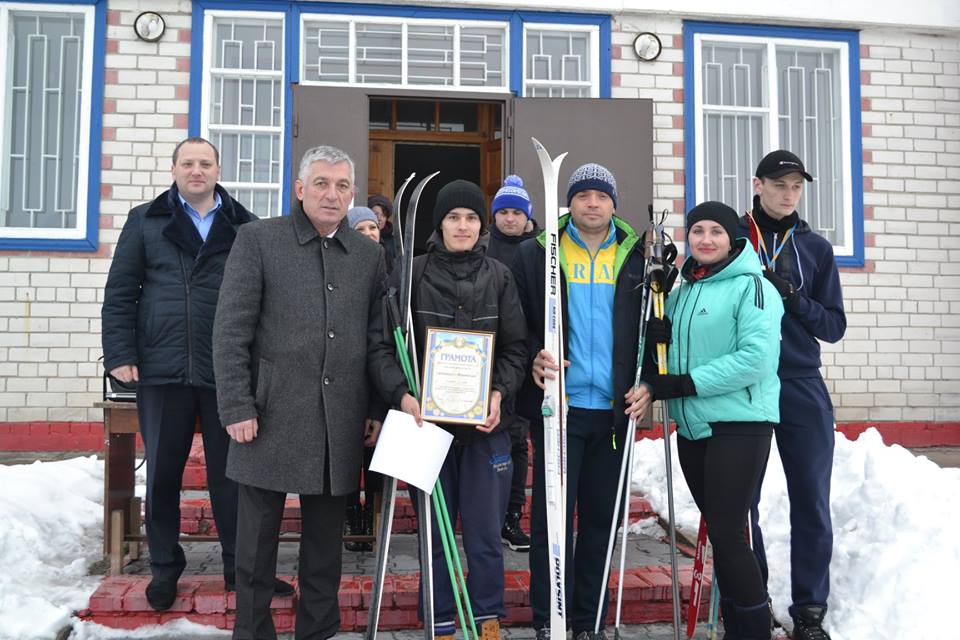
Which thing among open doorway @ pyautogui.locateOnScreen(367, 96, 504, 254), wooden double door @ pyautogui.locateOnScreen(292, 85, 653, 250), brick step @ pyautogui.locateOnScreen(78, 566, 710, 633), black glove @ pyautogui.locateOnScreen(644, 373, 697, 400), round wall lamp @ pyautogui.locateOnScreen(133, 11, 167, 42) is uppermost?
round wall lamp @ pyautogui.locateOnScreen(133, 11, 167, 42)

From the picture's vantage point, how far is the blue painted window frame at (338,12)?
6.66 m

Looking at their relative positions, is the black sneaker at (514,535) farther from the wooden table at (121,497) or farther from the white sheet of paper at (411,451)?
the white sheet of paper at (411,451)

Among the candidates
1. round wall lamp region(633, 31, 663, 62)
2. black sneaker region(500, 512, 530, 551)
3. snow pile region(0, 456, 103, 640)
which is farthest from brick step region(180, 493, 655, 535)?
round wall lamp region(633, 31, 663, 62)

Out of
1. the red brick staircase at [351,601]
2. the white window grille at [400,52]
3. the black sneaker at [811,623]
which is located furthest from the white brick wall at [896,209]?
the black sneaker at [811,623]

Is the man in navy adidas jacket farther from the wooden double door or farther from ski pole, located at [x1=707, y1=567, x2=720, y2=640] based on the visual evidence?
the wooden double door

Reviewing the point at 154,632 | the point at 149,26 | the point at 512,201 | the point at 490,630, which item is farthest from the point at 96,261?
the point at 490,630

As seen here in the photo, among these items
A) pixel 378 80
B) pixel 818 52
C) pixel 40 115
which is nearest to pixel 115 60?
pixel 40 115

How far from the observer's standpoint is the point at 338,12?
6.85 meters

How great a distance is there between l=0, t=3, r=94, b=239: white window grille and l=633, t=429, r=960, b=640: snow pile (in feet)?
17.8

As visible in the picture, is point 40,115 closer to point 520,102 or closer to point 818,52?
point 520,102

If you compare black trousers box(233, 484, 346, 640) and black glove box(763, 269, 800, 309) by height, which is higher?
black glove box(763, 269, 800, 309)

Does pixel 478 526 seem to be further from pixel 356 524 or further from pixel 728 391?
pixel 356 524

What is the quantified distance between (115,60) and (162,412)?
14.2 ft

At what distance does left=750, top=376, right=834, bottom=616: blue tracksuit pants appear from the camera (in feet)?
10.8
